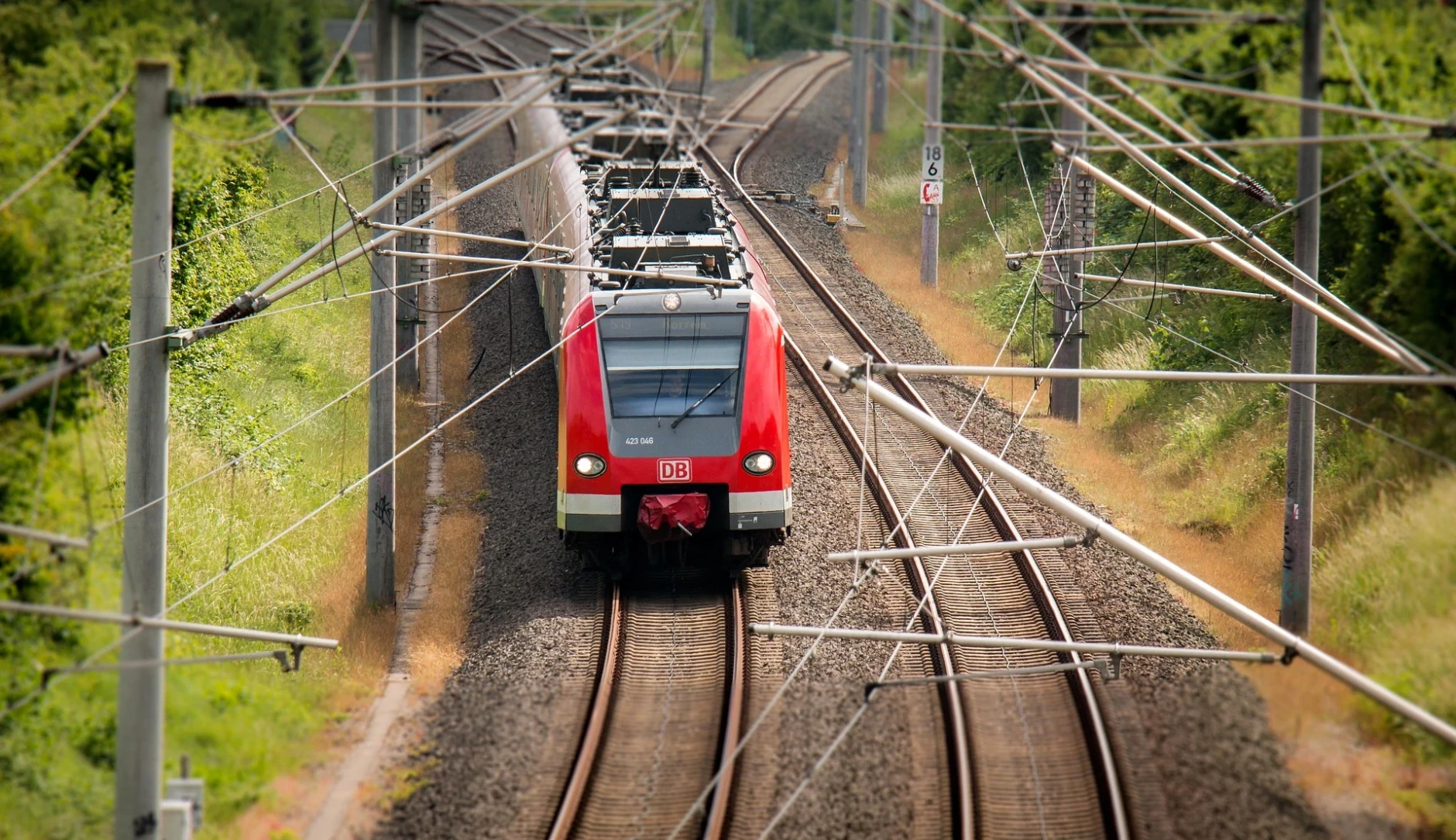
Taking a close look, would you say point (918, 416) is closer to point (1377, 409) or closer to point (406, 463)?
point (1377, 409)

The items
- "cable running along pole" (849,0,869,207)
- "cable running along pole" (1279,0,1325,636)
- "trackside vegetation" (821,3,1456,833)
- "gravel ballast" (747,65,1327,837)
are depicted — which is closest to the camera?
"gravel ballast" (747,65,1327,837)

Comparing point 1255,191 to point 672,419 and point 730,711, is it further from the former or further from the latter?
point 730,711

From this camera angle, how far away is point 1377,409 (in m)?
14.3

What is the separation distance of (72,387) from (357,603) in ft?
A: 17.2

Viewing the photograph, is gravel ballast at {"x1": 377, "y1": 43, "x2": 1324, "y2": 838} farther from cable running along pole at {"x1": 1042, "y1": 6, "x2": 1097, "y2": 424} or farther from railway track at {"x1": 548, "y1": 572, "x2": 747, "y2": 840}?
cable running along pole at {"x1": 1042, "y1": 6, "x2": 1097, "y2": 424}

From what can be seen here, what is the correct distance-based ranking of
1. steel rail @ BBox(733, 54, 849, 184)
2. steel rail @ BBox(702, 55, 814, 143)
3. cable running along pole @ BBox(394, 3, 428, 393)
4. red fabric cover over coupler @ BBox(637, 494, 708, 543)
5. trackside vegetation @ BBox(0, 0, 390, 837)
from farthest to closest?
steel rail @ BBox(702, 55, 814, 143) < steel rail @ BBox(733, 54, 849, 184) < cable running along pole @ BBox(394, 3, 428, 393) < red fabric cover over coupler @ BBox(637, 494, 708, 543) < trackside vegetation @ BBox(0, 0, 390, 837)

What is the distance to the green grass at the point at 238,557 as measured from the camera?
35.1 feet

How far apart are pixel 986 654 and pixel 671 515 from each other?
3.36m

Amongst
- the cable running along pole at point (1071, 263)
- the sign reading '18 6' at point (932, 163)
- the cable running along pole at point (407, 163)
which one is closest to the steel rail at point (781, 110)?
the sign reading '18 6' at point (932, 163)

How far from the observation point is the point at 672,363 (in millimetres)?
14578

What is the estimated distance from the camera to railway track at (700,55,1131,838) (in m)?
11.1

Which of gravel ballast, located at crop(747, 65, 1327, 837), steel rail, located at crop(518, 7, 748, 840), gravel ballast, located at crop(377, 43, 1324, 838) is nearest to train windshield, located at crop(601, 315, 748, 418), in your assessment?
steel rail, located at crop(518, 7, 748, 840)

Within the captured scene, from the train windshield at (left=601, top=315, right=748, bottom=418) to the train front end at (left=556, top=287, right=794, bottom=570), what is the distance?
1 centimetres

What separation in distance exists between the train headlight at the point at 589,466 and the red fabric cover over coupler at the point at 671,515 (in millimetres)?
523
